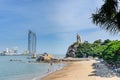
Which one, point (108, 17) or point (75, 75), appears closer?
point (108, 17)

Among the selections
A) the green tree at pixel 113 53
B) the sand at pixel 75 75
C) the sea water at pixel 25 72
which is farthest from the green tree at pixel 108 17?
the sea water at pixel 25 72

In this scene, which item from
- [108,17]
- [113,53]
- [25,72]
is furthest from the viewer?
[25,72]

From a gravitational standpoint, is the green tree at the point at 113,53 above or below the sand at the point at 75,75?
above

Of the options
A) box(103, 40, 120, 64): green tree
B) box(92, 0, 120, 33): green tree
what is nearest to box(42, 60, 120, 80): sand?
box(103, 40, 120, 64): green tree

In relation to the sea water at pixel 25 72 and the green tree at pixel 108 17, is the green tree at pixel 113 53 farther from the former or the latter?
the green tree at pixel 108 17

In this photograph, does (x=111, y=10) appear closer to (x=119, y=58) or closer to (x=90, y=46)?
(x=119, y=58)

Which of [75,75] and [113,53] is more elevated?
[113,53]

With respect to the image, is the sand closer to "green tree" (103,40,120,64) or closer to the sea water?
the sea water

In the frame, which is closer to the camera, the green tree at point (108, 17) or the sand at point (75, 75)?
the green tree at point (108, 17)

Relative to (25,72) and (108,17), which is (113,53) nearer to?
(25,72)

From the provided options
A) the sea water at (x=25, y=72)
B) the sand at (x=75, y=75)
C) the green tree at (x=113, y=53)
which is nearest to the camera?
the sand at (x=75, y=75)

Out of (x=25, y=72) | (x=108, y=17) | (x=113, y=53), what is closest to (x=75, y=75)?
(x=113, y=53)

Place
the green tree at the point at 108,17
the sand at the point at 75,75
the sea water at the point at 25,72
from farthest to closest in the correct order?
the sea water at the point at 25,72 → the sand at the point at 75,75 → the green tree at the point at 108,17

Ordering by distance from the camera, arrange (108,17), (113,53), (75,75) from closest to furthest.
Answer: (108,17), (113,53), (75,75)
